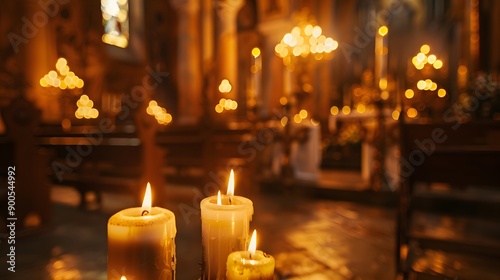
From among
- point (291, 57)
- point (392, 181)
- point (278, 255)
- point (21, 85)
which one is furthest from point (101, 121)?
point (278, 255)

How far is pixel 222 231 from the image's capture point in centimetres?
94

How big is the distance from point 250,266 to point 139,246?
10.9 inches

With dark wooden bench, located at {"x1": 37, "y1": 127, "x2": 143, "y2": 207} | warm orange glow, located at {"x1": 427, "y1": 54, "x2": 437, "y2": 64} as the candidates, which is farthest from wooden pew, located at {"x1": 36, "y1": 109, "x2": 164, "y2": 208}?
warm orange glow, located at {"x1": 427, "y1": 54, "x2": 437, "y2": 64}

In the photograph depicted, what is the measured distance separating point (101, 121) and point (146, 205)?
40.3ft

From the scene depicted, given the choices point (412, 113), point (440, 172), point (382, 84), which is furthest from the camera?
point (412, 113)

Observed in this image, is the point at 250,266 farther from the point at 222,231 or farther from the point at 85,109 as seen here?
the point at 85,109

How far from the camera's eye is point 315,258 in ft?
8.46

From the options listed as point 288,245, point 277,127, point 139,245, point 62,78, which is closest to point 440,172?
point 288,245

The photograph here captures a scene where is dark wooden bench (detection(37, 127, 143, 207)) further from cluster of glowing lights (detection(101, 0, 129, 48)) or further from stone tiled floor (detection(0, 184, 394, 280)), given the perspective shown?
cluster of glowing lights (detection(101, 0, 129, 48))

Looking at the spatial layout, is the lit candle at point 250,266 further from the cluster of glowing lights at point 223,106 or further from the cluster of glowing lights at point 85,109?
the cluster of glowing lights at point 85,109

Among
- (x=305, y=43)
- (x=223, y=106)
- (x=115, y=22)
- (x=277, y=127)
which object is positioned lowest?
(x=277, y=127)

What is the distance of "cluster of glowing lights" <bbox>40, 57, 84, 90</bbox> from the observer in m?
9.61

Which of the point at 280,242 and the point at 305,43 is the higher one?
the point at 305,43

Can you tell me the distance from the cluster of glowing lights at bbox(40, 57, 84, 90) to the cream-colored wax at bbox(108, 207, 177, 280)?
10.2 metres
